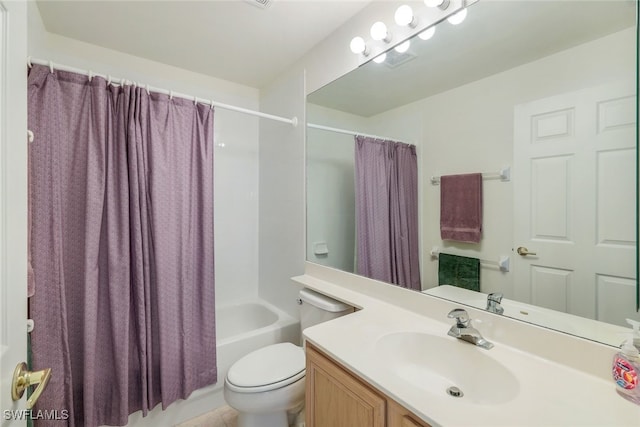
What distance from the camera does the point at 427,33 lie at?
1231 millimetres

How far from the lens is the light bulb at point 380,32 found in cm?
135

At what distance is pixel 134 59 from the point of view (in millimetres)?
1959

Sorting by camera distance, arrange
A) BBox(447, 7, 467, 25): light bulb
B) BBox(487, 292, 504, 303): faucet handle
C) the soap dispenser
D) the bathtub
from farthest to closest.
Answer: the bathtub < BBox(447, 7, 467, 25): light bulb < BBox(487, 292, 504, 303): faucet handle < the soap dispenser

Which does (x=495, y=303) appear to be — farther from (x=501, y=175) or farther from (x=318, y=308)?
(x=318, y=308)

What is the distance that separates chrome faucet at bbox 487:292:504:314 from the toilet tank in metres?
0.64

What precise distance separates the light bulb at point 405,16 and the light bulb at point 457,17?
0.17 metres

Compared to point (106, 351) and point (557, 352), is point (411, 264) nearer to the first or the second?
point (557, 352)

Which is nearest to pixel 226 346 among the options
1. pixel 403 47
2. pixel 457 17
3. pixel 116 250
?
pixel 116 250

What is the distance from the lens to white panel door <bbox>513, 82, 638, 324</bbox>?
778 mm

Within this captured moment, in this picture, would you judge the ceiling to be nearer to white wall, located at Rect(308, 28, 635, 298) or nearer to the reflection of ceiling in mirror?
the reflection of ceiling in mirror

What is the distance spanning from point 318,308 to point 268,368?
393 mm

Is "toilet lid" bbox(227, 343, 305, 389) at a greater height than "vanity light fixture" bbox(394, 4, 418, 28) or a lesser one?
lesser

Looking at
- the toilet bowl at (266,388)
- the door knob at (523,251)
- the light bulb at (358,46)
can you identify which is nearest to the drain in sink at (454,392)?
the door knob at (523,251)

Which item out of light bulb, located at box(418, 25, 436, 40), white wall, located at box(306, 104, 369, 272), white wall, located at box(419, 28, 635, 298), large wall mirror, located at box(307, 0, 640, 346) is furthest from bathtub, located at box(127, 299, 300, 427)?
light bulb, located at box(418, 25, 436, 40)
